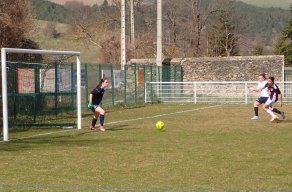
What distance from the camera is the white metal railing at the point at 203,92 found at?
3547cm

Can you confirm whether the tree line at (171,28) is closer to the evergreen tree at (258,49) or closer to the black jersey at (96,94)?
the evergreen tree at (258,49)

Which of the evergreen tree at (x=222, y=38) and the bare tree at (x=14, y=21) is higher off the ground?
the evergreen tree at (x=222, y=38)

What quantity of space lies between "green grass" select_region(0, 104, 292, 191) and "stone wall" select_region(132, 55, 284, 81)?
72.2 feet

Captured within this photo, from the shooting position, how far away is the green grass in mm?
9070

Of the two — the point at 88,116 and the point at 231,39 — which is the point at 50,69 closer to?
the point at 88,116

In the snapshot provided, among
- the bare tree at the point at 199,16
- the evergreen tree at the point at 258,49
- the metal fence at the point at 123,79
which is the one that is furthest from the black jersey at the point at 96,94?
the evergreen tree at the point at 258,49

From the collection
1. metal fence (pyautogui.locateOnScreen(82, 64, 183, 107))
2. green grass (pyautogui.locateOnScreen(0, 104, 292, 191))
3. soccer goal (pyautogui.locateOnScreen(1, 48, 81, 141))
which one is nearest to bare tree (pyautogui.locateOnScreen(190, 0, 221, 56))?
metal fence (pyautogui.locateOnScreen(82, 64, 183, 107))

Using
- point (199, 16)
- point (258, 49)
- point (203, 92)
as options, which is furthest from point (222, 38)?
point (203, 92)

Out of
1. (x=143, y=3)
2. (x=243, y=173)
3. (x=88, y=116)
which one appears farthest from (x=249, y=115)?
(x=143, y=3)

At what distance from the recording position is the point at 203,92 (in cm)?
3700

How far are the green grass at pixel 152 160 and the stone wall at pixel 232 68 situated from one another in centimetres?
2200

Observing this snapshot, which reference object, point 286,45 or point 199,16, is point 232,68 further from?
point 286,45

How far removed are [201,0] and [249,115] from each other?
150 feet

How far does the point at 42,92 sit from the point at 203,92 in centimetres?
1558
